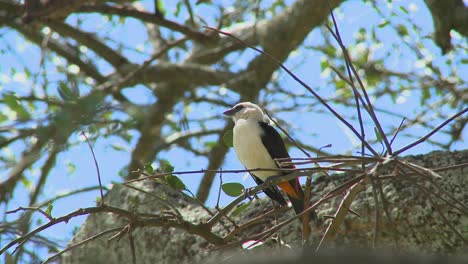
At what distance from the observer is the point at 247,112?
5.43 metres

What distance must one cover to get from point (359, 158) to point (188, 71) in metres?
4.28

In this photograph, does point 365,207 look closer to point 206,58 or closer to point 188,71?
point 188,71

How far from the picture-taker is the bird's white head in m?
5.39

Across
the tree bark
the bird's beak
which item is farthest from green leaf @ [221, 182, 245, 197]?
the bird's beak

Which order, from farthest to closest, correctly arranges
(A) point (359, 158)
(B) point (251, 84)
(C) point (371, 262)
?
(B) point (251, 84) < (A) point (359, 158) < (C) point (371, 262)

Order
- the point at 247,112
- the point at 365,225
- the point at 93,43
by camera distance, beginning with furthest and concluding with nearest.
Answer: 1. the point at 93,43
2. the point at 247,112
3. the point at 365,225

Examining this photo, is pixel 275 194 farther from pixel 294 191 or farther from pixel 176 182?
pixel 176 182

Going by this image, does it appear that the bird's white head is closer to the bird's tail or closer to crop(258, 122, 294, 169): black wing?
crop(258, 122, 294, 169): black wing

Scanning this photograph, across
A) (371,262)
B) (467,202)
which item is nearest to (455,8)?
(467,202)

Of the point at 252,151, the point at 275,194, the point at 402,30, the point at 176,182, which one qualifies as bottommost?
the point at 176,182

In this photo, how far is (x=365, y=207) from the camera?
3.97m

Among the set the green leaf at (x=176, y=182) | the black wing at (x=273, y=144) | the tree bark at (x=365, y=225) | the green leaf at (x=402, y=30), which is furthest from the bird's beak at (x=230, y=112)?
the green leaf at (x=402, y=30)

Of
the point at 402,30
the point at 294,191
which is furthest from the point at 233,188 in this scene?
the point at 402,30

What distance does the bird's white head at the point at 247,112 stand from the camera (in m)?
5.39
